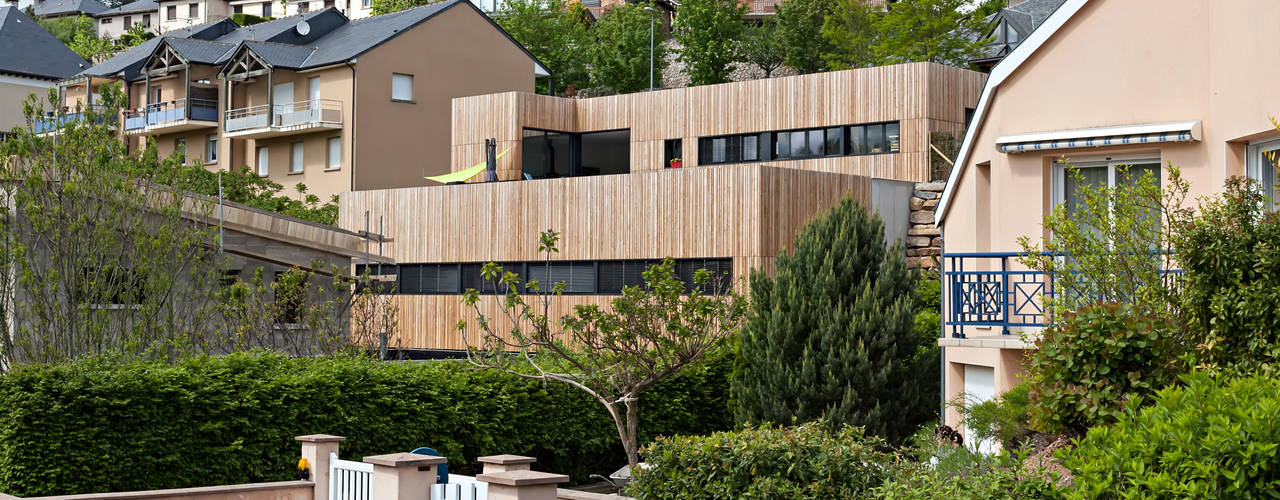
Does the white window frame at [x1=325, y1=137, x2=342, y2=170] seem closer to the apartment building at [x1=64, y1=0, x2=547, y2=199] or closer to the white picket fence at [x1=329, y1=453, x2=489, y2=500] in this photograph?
the apartment building at [x1=64, y1=0, x2=547, y2=199]

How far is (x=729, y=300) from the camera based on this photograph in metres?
24.2

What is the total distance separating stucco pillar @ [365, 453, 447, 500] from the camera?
12.5 m

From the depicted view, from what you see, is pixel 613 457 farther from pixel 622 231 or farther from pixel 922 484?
pixel 922 484

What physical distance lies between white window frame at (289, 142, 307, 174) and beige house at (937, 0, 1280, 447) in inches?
1397

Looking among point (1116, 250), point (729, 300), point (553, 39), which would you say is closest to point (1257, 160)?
point (1116, 250)

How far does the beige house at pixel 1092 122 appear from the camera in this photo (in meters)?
12.9

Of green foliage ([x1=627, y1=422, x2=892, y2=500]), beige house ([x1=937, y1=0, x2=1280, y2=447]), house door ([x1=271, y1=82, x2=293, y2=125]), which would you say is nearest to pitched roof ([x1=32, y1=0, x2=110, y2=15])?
house door ([x1=271, y1=82, x2=293, y2=125])

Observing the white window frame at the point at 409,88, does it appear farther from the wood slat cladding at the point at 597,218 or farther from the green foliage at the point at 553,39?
the green foliage at the point at 553,39

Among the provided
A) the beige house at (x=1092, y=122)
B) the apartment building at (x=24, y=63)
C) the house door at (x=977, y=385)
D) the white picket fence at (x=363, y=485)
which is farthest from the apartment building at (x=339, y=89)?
the house door at (x=977, y=385)

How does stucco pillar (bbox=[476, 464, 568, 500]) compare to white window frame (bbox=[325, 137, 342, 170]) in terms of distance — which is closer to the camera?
stucco pillar (bbox=[476, 464, 568, 500])

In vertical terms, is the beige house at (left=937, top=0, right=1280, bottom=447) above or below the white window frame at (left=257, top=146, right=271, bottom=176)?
below

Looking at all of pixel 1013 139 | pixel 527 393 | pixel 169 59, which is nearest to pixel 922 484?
pixel 1013 139

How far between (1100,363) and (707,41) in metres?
54.0

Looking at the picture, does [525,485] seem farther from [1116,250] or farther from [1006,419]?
[1116,250]
